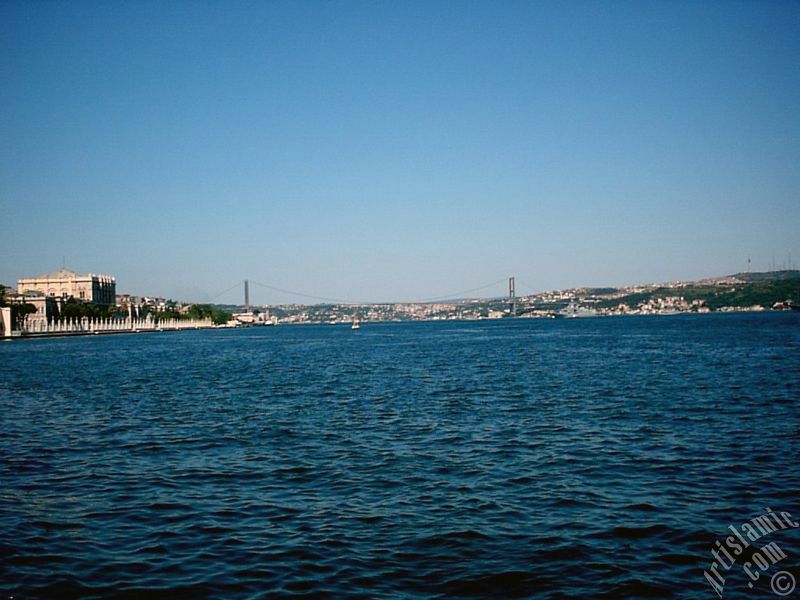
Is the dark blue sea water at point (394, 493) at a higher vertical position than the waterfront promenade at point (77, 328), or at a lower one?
lower

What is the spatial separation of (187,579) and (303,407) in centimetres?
1671

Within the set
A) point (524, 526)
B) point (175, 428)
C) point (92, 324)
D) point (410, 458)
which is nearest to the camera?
point (524, 526)

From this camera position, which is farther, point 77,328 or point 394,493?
point 77,328

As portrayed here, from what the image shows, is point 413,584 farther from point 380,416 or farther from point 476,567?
point 380,416

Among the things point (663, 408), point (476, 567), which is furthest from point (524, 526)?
point (663, 408)

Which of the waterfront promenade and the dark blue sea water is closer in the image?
the dark blue sea water

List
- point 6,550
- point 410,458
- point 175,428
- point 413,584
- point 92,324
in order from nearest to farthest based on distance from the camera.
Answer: point 413,584 < point 6,550 < point 410,458 < point 175,428 < point 92,324

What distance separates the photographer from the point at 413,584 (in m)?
8.58

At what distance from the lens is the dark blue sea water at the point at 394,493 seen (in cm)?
890

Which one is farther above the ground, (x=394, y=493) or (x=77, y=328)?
(x=77, y=328)

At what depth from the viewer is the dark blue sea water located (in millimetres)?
8898

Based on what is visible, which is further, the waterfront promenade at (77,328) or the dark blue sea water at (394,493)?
the waterfront promenade at (77,328)

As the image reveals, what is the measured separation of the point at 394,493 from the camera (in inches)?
504

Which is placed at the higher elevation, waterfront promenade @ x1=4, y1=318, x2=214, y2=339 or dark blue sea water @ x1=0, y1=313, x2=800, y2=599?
waterfront promenade @ x1=4, y1=318, x2=214, y2=339
